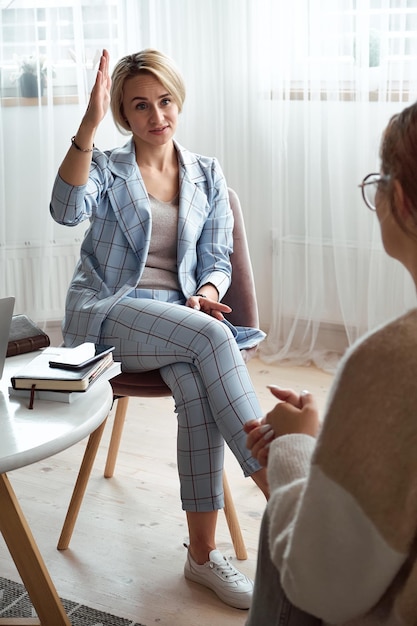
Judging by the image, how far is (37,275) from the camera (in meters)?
3.42

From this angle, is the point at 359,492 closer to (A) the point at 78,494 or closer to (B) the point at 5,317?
(B) the point at 5,317

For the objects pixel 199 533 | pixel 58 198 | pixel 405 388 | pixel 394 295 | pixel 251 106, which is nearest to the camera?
pixel 405 388

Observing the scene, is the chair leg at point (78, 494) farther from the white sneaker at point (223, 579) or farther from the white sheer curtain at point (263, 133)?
the white sheer curtain at point (263, 133)

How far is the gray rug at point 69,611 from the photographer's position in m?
1.82

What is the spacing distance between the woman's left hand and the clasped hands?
95 centimetres

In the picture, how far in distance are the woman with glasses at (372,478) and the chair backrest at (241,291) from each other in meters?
1.27

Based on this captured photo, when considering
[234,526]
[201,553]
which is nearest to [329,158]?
[234,526]

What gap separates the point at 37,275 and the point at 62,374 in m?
1.83

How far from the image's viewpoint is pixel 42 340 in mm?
1957

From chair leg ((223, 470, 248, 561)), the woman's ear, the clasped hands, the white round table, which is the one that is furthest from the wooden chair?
the woman's ear

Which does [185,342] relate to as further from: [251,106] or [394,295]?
[251,106]

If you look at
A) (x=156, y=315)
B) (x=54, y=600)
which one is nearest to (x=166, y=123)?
(x=156, y=315)

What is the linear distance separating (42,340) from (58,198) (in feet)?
1.22

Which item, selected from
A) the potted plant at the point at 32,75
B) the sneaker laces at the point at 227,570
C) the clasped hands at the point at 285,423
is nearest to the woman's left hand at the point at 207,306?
the sneaker laces at the point at 227,570
